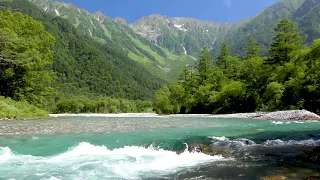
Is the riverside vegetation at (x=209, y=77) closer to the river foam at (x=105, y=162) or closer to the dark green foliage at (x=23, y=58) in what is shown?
the dark green foliage at (x=23, y=58)

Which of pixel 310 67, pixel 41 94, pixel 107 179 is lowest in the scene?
pixel 107 179

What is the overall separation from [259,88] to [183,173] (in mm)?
47054

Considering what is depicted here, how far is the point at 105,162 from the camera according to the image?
40.8 ft

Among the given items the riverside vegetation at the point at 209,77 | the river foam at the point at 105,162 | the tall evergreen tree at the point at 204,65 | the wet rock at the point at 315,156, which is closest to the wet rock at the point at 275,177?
the river foam at the point at 105,162

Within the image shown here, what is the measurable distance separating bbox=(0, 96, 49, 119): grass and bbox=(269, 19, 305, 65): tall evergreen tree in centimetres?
4284

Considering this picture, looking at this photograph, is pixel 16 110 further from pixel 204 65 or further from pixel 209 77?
pixel 204 65

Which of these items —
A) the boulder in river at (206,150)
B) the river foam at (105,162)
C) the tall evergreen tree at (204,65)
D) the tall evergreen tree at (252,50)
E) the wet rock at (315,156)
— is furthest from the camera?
the tall evergreen tree at (204,65)

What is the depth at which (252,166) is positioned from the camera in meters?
10.6

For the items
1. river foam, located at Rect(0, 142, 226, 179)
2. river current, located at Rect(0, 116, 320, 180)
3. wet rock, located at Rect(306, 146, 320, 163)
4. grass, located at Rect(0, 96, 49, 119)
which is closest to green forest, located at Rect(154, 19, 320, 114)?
wet rock, located at Rect(306, 146, 320, 163)

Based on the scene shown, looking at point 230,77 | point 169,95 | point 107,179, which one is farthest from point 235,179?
point 169,95

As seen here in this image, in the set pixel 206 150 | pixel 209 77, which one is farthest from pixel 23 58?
pixel 209 77

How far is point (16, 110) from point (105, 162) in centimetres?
2641

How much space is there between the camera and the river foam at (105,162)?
34.6ft

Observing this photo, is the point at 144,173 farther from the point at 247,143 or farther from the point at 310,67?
the point at 310,67
